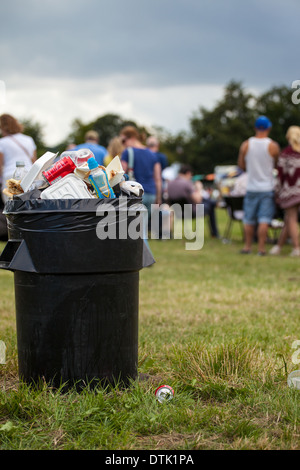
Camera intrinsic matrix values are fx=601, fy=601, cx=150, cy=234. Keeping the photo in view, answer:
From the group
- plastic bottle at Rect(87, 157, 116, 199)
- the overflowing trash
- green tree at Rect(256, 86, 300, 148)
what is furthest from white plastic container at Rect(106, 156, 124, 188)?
green tree at Rect(256, 86, 300, 148)

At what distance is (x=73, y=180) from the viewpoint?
3.20 m

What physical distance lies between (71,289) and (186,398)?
2.71 ft

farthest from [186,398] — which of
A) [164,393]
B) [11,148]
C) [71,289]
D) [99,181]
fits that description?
[11,148]

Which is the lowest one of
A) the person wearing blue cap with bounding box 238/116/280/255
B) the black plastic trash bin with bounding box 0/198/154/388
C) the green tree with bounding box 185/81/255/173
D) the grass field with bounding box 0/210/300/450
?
the grass field with bounding box 0/210/300/450

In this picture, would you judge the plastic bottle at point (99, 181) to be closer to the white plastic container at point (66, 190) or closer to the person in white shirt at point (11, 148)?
the white plastic container at point (66, 190)

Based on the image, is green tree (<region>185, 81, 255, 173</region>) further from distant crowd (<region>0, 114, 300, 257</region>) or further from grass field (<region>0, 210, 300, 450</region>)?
grass field (<region>0, 210, 300, 450</region>)

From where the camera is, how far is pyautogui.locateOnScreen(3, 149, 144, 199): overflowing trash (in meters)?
3.18

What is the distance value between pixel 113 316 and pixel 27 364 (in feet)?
1.77

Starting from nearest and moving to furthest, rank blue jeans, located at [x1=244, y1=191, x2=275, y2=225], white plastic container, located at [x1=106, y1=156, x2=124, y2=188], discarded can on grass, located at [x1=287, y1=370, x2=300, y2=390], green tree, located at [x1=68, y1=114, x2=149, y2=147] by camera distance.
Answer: discarded can on grass, located at [x1=287, y1=370, x2=300, y2=390] → white plastic container, located at [x1=106, y1=156, x2=124, y2=188] → blue jeans, located at [x1=244, y1=191, x2=275, y2=225] → green tree, located at [x1=68, y1=114, x2=149, y2=147]

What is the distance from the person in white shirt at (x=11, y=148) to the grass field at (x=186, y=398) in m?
3.03

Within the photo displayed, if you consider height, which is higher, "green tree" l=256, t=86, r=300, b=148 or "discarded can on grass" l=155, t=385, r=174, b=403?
"green tree" l=256, t=86, r=300, b=148

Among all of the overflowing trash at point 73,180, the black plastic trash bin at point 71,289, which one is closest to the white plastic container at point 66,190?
the overflowing trash at point 73,180

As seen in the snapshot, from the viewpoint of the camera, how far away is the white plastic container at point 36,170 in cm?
333

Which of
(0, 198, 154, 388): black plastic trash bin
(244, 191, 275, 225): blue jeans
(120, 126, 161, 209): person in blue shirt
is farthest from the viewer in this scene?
(244, 191, 275, 225): blue jeans
